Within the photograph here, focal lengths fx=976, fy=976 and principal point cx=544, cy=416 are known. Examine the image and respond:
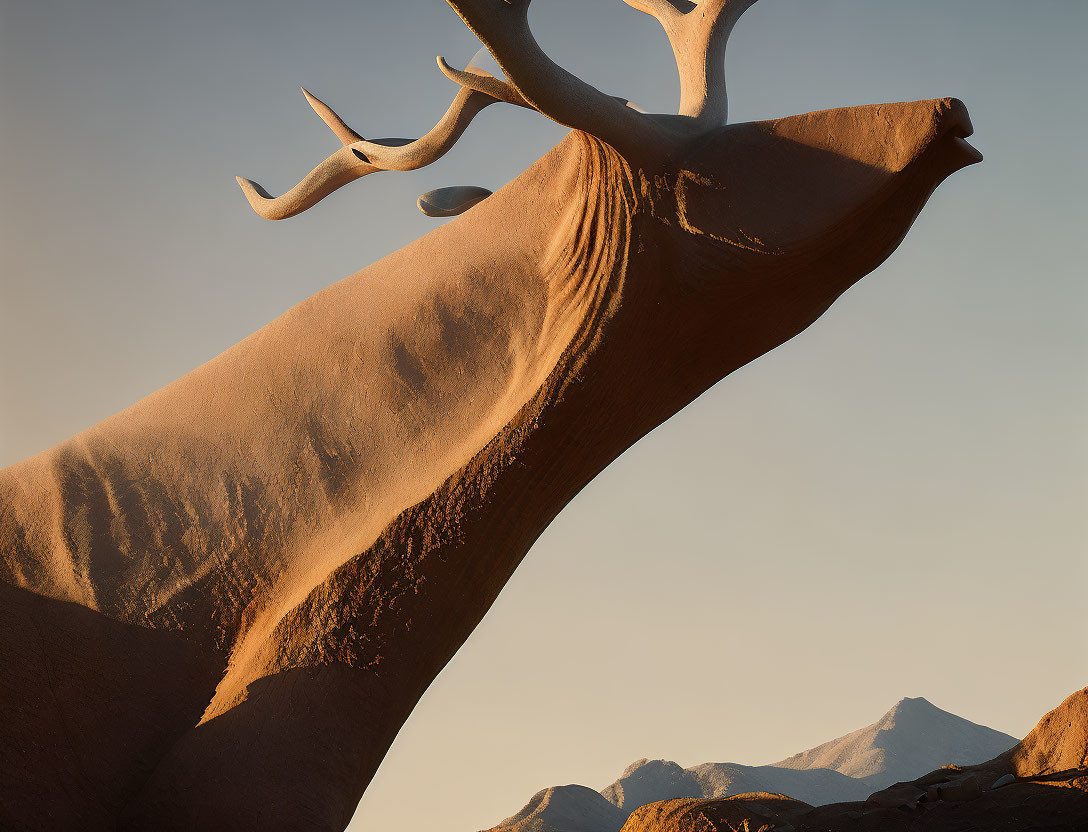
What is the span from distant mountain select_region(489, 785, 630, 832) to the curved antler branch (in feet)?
26.4

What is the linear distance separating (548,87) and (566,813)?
9.99 meters

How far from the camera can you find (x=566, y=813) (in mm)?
11172

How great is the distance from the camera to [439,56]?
9.64 ft

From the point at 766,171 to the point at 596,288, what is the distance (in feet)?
2.10

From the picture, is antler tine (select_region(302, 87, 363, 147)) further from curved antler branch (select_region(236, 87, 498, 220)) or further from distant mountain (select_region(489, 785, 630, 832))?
distant mountain (select_region(489, 785, 630, 832))

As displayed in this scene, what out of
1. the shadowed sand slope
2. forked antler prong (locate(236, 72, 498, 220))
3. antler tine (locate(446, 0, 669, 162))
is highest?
forked antler prong (locate(236, 72, 498, 220))

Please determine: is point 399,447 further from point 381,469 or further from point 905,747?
point 905,747

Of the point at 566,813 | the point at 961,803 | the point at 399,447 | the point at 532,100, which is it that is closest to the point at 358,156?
the point at 532,100

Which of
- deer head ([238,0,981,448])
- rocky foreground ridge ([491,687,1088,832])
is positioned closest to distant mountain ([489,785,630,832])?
rocky foreground ridge ([491,687,1088,832])

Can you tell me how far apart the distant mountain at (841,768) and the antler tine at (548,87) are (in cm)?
1051

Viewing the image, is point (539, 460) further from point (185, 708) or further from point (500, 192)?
point (185, 708)

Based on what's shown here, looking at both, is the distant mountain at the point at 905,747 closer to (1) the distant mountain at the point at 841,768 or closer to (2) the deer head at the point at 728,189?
(1) the distant mountain at the point at 841,768

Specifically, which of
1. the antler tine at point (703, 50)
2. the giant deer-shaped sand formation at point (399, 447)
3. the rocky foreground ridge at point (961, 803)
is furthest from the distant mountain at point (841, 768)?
the antler tine at point (703, 50)

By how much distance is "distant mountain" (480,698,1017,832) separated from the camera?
14.4m
